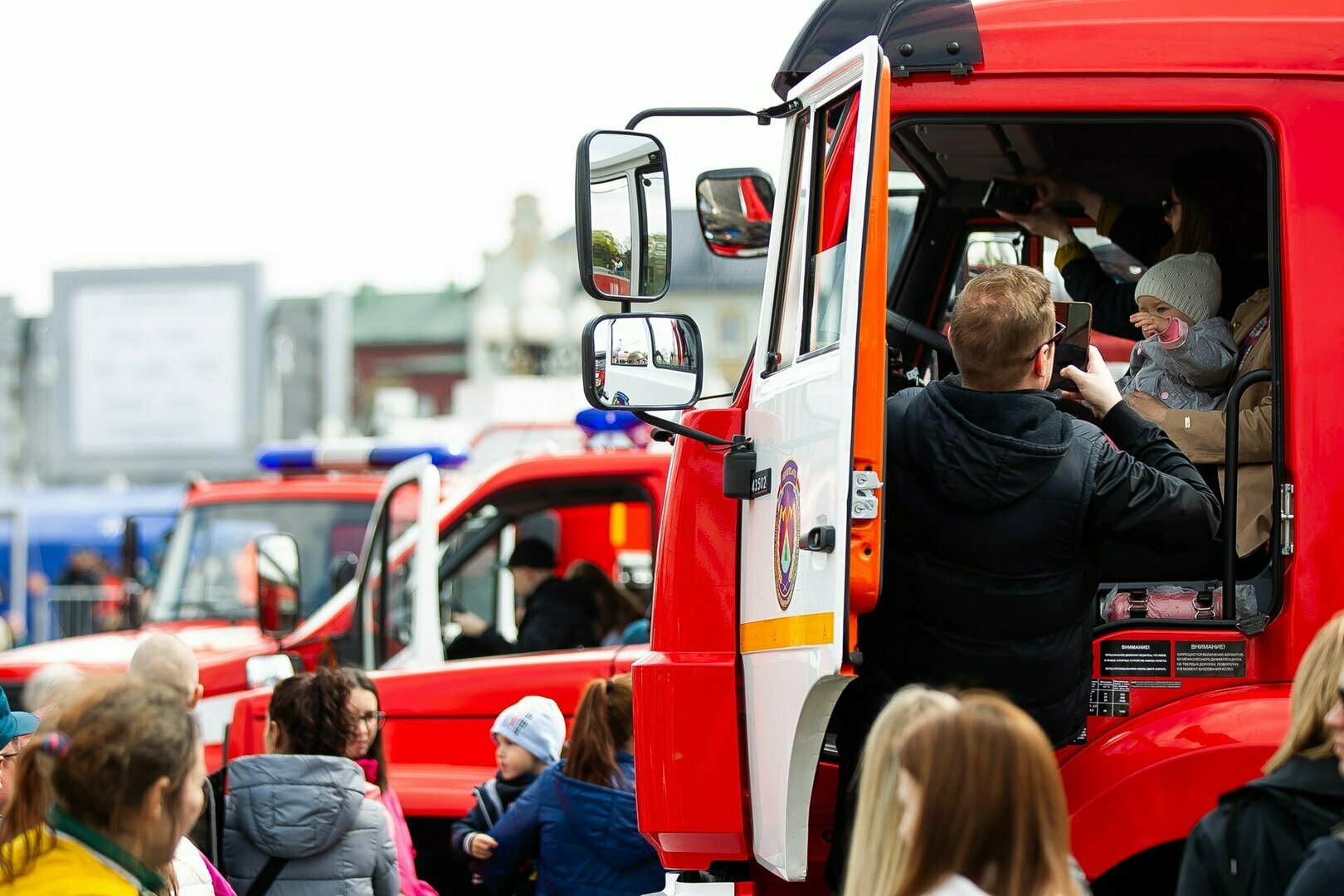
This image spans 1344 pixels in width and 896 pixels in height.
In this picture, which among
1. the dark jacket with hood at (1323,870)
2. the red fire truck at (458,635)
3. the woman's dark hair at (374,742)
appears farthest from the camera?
the red fire truck at (458,635)

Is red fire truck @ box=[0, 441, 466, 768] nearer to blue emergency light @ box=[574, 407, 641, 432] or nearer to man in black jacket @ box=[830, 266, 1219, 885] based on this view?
blue emergency light @ box=[574, 407, 641, 432]

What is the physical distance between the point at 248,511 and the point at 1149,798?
24.9 ft

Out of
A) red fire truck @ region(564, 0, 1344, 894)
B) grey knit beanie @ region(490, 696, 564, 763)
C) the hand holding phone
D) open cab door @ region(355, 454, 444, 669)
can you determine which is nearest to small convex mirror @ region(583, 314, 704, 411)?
red fire truck @ region(564, 0, 1344, 894)

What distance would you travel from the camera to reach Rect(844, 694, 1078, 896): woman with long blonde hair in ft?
7.59

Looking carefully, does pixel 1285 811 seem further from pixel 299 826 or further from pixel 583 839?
pixel 583 839

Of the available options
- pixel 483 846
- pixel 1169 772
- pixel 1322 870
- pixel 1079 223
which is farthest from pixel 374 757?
pixel 1322 870

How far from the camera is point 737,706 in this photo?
3811 millimetres

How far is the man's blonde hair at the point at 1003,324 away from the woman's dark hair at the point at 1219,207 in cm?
92

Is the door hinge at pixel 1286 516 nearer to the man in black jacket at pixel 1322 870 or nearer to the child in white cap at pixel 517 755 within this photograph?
the man in black jacket at pixel 1322 870

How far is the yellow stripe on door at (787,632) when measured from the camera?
3311 mm

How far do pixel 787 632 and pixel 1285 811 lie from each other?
1205mm

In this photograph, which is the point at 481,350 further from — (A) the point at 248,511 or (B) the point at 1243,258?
(B) the point at 1243,258

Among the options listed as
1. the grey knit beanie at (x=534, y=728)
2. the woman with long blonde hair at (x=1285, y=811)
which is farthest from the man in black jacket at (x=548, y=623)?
the woman with long blonde hair at (x=1285, y=811)

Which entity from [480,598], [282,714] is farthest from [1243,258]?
[480,598]
